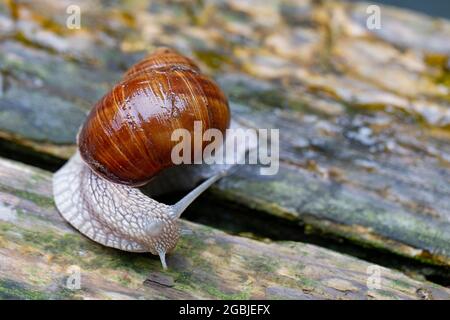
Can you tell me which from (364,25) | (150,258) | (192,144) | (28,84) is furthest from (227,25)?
(150,258)

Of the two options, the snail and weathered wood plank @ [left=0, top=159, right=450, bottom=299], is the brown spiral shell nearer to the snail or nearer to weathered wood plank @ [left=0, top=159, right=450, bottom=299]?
the snail

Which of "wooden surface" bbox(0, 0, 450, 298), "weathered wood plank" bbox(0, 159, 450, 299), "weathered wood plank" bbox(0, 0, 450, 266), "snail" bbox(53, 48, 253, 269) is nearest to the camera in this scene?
"weathered wood plank" bbox(0, 159, 450, 299)

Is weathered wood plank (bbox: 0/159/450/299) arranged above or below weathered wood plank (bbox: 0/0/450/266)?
below

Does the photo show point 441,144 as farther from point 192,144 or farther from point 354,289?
point 192,144

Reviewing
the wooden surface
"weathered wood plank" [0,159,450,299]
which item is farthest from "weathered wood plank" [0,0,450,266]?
"weathered wood plank" [0,159,450,299]

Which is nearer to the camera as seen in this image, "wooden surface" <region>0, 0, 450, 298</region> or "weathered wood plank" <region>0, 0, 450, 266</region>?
"wooden surface" <region>0, 0, 450, 298</region>

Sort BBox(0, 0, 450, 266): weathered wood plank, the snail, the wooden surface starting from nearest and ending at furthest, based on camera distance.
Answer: the snail
the wooden surface
BBox(0, 0, 450, 266): weathered wood plank
